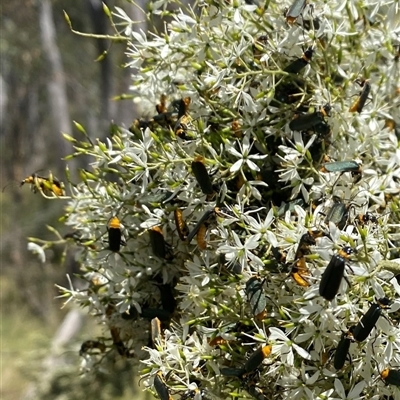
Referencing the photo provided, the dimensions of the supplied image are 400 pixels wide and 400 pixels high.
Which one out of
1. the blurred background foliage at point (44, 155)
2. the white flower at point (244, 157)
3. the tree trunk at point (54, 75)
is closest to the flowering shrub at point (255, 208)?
the white flower at point (244, 157)

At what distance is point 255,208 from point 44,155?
6.40 m

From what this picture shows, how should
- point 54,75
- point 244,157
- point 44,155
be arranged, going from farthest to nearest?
point 44,155 → point 54,75 → point 244,157

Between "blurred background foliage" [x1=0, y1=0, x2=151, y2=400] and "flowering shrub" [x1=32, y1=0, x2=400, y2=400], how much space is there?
658mm

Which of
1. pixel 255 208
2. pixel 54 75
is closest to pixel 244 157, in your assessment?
pixel 255 208

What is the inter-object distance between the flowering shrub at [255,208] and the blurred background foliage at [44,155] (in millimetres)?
658

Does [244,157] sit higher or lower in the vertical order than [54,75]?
higher

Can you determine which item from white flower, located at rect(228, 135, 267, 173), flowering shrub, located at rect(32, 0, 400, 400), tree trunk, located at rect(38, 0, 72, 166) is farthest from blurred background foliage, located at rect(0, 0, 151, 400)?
white flower, located at rect(228, 135, 267, 173)

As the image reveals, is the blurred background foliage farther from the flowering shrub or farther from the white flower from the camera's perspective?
the white flower

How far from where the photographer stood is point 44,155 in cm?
683

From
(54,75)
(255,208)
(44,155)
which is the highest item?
(255,208)

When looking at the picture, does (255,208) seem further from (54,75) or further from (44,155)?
(44,155)

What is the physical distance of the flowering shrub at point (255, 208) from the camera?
2.15ft

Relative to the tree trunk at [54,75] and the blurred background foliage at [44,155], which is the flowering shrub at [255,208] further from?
the tree trunk at [54,75]

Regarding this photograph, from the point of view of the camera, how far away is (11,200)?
590 cm
